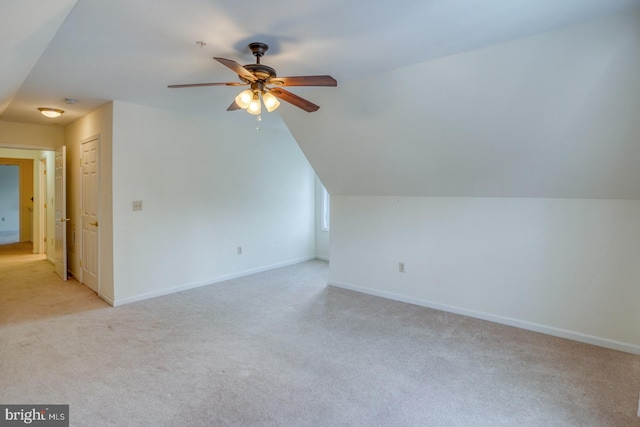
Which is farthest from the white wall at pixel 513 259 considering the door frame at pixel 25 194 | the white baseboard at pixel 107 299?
the door frame at pixel 25 194

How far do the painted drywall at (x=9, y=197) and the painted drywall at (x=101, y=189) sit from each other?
679cm

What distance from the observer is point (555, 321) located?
3084mm

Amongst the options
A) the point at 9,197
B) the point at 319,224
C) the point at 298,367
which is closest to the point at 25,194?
the point at 9,197

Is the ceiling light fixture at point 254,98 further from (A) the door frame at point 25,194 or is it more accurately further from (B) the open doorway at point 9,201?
(B) the open doorway at point 9,201

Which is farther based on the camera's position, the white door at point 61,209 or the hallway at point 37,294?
the white door at point 61,209

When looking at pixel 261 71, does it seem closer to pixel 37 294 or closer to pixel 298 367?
pixel 298 367

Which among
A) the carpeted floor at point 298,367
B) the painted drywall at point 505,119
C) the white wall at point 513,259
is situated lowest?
the carpeted floor at point 298,367

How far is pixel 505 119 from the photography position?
8.85 ft

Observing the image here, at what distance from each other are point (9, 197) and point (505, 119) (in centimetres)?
1240

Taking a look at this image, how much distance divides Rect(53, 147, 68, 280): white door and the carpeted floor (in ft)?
3.76

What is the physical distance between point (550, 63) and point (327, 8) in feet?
5.09

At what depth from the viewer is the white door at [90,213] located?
13.5ft

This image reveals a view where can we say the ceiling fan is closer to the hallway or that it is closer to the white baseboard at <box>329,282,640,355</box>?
the white baseboard at <box>329,282,640,355</box>

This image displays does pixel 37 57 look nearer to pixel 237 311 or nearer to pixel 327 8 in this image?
pixel 327 8
